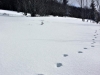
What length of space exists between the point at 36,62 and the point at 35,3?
1645cm

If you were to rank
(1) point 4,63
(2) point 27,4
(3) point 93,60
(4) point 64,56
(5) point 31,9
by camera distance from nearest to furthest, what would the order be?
(1) point 4,63 → (3) point 93,60 → (4) point 64,56 → (5) point 31,9 → (2) point 27,4

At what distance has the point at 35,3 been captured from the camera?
1856cm

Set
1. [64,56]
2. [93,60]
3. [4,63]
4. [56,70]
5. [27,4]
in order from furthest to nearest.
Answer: [27,4] < [64,56] < [93,60] < [4,63] < [56,70]

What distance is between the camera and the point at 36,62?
8.65ft

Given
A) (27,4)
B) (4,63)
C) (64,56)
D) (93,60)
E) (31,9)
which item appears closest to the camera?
Answer: (4,63)

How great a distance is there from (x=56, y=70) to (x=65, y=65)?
0.29 metres

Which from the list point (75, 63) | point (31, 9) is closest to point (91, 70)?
point (75, 63)

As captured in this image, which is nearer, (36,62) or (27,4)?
(36,62)

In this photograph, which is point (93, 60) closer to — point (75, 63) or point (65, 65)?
point (75, 63)

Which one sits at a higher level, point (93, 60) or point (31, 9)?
point (31, 9)

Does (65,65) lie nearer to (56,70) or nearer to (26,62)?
(56,70)

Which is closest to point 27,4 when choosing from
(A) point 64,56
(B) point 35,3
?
(B) point 35,3

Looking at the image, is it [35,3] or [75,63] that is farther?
[35,3]

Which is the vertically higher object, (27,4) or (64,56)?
(27,4)
